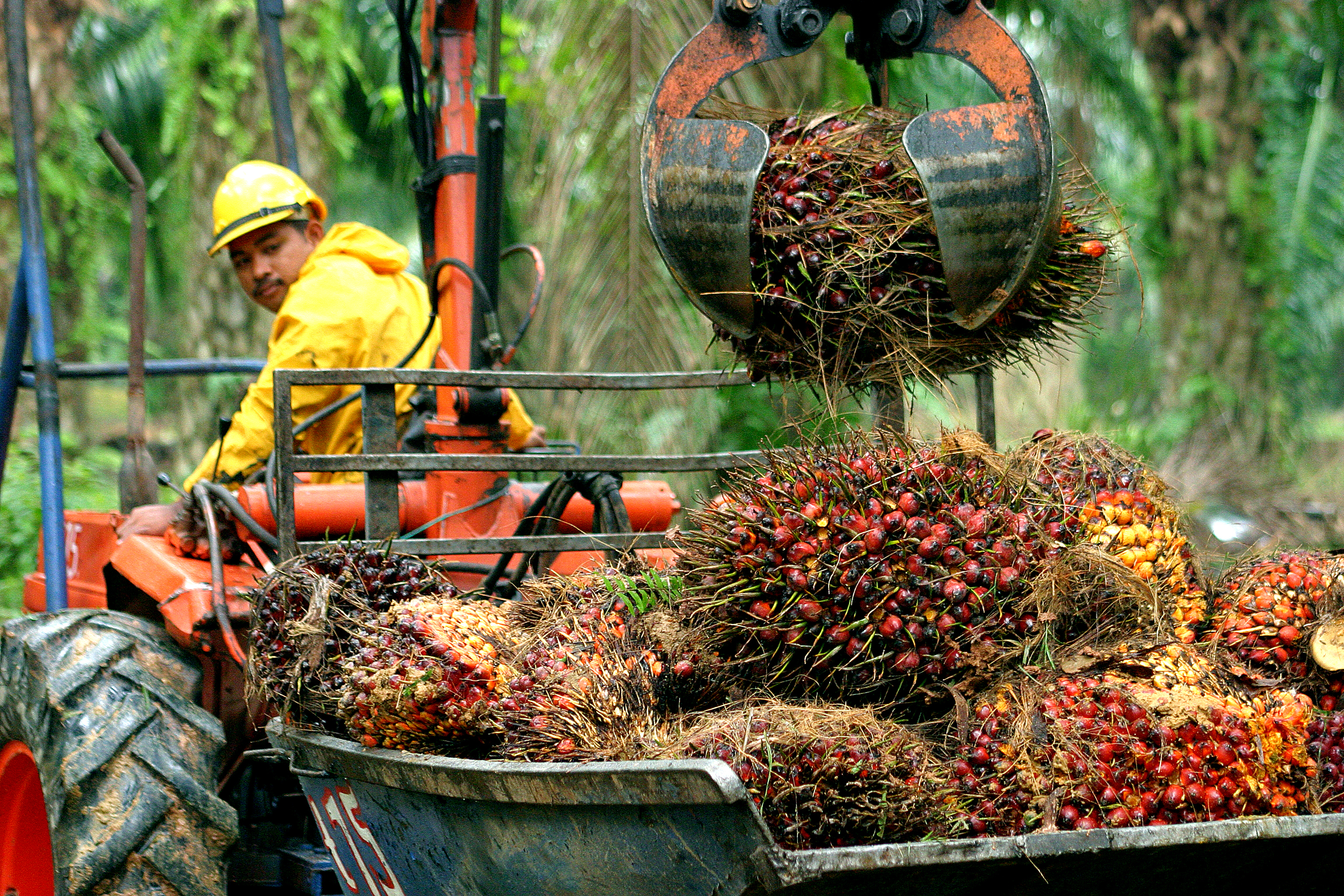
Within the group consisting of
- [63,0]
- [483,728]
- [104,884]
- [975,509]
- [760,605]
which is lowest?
[104,884]

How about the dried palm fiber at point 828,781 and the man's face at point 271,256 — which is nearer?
the dried palm fiber at point 828,781

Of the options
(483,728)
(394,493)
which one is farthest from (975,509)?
(394,493)

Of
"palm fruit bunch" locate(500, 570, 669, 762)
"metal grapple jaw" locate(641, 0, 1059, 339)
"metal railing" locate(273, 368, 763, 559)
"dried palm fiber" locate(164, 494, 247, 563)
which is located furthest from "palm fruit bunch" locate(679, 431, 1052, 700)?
"dried palm fiber" locate(164, 494, 247, 563)

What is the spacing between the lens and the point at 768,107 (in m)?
7.37

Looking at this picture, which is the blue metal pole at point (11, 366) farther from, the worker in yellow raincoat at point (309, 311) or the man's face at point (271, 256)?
the man's face at point (271, 256)

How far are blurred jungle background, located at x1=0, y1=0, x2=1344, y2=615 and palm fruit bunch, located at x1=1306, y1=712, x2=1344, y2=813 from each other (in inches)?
175

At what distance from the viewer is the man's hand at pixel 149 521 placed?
3896 millimetres

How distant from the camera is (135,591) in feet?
13.4

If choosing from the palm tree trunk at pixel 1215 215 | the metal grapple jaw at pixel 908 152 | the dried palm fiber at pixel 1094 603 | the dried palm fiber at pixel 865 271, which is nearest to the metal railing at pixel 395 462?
the dried palm fiber at pixel 865 271

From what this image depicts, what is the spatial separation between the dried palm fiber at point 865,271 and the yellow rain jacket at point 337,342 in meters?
1.88

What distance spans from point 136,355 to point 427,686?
2384 millimetres

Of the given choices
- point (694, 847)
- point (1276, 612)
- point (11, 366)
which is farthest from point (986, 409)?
point (11, 366)

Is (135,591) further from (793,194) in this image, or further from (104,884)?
(793,194)

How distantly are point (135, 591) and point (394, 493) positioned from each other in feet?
4.40
